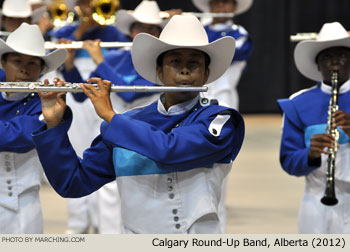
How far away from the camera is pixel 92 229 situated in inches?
280

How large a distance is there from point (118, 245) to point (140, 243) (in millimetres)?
75

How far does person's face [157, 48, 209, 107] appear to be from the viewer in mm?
3559

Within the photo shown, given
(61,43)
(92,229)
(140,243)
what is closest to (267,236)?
(140,243)

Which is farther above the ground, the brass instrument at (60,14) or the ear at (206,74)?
the ear at (206,74)

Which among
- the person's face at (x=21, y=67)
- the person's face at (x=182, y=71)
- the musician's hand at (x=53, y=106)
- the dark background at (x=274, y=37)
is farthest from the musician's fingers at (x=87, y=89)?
the dark background at (x=274, y=37)

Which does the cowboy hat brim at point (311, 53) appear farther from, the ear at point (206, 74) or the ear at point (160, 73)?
the ear at point (160, 73)

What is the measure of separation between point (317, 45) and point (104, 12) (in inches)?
93.5

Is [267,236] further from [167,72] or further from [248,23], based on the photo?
[248,23]

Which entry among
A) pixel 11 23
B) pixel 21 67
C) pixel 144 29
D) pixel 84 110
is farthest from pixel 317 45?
pixel 11 23

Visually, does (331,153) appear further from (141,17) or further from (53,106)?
(141,17)

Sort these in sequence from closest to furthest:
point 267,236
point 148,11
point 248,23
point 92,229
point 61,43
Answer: point 267,236, point 61,43, point 148,11, point 92,229, point 248,23

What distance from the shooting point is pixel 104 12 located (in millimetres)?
6566

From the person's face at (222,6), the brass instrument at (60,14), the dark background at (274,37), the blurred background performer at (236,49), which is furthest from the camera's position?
the dark background at (274,37)

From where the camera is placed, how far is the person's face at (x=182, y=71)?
3.56m
